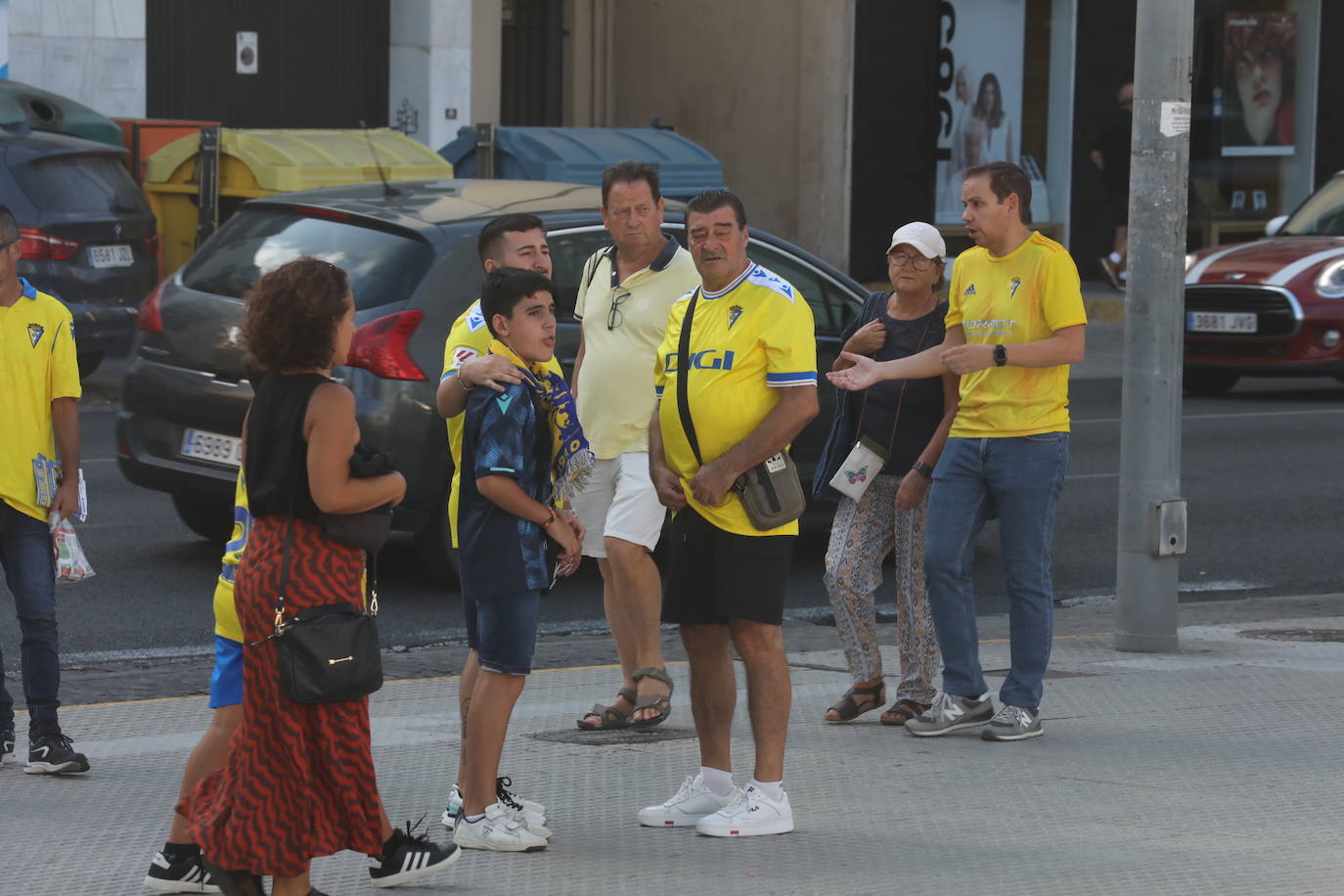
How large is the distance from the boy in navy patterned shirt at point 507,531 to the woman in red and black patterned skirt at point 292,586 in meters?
0.65

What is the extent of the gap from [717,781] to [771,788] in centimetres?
19

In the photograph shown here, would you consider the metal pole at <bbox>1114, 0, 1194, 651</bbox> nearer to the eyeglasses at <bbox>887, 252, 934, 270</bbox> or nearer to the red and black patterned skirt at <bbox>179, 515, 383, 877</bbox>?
the eyeglasses at <bbox>887, 252, 934, 270</bbox>

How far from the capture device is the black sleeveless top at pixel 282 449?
469 cm

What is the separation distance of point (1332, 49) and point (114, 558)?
23221mm

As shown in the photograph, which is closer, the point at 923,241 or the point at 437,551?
the point at 923,241

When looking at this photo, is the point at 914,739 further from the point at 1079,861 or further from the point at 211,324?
the point at 211,324

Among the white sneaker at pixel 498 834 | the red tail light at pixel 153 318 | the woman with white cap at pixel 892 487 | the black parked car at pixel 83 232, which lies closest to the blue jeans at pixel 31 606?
the white sneaker at pixel 498 834

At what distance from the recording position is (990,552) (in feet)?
35.9

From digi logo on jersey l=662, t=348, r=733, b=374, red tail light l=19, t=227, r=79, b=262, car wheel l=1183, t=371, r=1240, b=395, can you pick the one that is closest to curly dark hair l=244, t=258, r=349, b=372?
digi logo on jersey l=662, t=348, r=733, b=374

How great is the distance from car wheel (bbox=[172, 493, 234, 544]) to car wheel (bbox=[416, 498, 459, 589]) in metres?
1.20

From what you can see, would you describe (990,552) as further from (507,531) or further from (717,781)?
(507,531)

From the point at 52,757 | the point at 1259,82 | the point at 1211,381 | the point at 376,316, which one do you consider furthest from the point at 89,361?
the point at 1259,82

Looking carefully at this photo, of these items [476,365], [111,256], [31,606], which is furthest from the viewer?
[111,256]

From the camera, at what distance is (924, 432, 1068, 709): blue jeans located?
6.72 m
